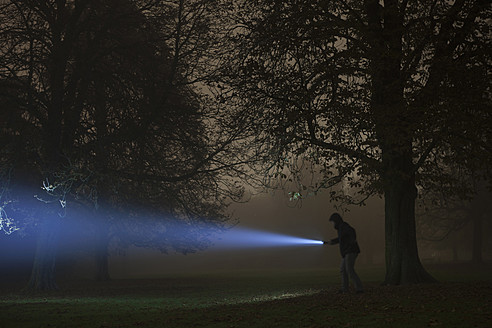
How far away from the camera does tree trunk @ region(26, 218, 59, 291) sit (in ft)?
81.8

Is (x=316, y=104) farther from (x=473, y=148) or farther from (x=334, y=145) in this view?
(x=473, y=148)

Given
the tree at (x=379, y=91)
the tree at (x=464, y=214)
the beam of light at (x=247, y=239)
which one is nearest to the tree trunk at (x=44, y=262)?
the tree at (x=379, y=91)

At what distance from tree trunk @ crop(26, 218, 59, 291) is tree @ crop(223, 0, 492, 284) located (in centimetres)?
1073

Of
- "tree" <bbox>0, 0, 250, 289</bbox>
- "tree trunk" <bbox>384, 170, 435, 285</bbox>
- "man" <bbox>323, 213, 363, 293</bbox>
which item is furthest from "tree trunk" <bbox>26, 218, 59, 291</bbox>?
"tree trunk" <bbox>384, 170, 435, 285</bbox>

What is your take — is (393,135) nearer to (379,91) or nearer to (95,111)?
(379,91)

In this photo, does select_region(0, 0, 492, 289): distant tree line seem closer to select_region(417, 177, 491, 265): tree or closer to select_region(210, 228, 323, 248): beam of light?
select_region(417, 177, 491, 265): tree

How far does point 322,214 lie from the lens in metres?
78.0

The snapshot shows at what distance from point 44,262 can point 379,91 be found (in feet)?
53.2

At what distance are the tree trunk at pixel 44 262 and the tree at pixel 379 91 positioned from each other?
10733 millimetres

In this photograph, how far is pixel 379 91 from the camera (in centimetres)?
1867

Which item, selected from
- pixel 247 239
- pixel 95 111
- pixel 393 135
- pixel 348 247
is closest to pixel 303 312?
pixel 348 247

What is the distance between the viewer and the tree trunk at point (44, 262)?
2494 centimetres

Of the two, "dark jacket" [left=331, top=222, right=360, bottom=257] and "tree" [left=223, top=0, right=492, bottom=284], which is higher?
"tree" [left=223, top=0, right=492, bottom=284]

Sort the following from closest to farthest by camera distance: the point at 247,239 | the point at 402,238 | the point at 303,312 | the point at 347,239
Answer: the point at 303,312 → the point at 347,239 → the point at 402,238 → the point at 247,239
